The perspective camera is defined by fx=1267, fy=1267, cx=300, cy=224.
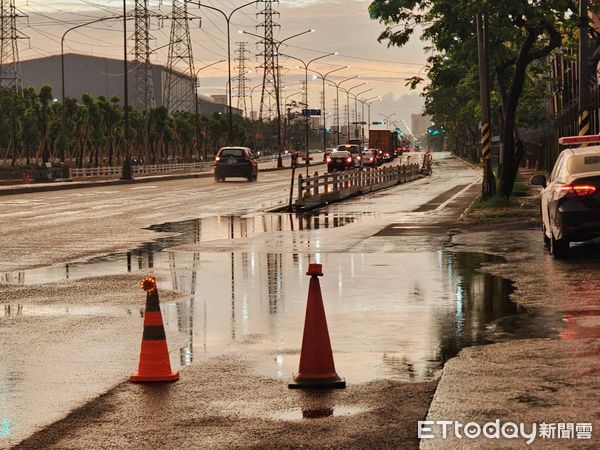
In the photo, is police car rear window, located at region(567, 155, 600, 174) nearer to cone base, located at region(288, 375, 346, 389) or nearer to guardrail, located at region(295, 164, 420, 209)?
cone base, located at region(288, 375, 346, 389)

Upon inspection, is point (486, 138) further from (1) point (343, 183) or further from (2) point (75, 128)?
→ (2) point (75, 128)

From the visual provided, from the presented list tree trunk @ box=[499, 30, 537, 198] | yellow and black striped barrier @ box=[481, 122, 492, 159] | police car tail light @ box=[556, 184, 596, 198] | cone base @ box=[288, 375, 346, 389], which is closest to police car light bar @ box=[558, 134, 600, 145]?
police car tail light @ box=[556, 184, 596, 198]

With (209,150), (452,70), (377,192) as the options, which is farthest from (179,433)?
(209,150)

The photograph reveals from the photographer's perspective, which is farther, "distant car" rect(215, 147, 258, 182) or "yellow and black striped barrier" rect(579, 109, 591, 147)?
"distant car" rect(215, 147, 258, 182)

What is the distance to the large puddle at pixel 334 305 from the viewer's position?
433 inches

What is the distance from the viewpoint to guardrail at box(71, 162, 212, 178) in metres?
85.4

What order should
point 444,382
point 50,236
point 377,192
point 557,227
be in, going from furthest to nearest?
point 377,192 < point 50,236 < point 557,227 < point 444,382

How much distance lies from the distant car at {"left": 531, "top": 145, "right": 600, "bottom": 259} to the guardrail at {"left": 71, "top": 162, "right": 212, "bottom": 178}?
66793 millimetres

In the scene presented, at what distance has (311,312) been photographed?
9852 millimetres

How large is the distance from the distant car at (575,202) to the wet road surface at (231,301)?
4.17 ft

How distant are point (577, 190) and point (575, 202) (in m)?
0.21

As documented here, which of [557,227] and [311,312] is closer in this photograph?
[311,312]

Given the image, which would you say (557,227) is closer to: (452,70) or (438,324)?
(438,324)

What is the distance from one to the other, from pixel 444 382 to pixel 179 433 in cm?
229
